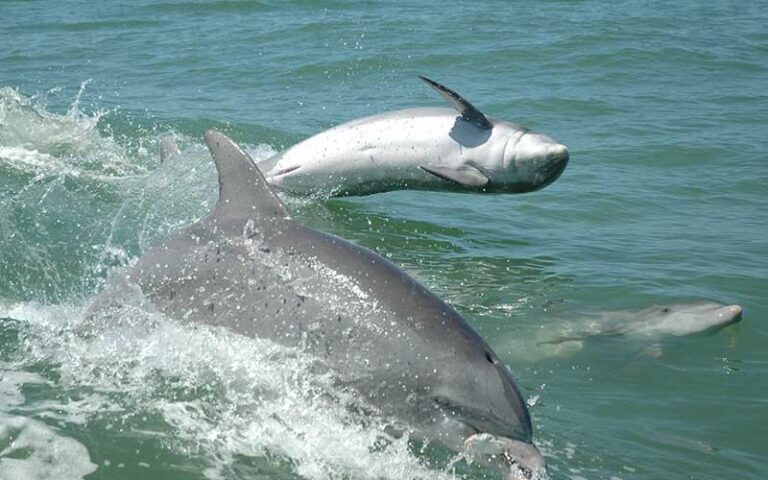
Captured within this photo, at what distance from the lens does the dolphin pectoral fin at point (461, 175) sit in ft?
40.6

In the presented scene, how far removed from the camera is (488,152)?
496 inches

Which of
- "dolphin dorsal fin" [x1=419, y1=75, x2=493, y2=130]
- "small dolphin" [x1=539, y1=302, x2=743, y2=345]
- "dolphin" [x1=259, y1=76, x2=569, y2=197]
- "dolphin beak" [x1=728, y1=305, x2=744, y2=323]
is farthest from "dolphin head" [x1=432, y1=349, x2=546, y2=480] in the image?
"dolphin" [x1=259, y1=76, x2=569, y2=197]

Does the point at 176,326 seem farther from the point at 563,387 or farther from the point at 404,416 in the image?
the point at 563,387

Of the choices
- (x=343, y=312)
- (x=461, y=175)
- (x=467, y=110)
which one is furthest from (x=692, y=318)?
(x=343, y=312)

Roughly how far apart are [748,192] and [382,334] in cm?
997

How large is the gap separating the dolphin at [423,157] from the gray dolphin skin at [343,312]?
16.2 ft

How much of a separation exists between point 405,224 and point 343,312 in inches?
272

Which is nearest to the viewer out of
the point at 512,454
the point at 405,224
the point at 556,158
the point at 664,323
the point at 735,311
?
the point at 512,454

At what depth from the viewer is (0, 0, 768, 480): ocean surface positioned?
23.5 feet

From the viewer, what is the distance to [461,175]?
12.5 m

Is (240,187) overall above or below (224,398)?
above

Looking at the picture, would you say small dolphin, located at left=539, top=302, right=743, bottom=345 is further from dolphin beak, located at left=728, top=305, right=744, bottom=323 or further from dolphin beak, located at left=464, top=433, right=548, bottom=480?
dolphin beak, located at left=464, top=433, right=548, bottom=480

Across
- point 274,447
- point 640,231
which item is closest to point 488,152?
point 640,231

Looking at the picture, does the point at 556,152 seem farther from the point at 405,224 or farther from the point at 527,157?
the point at 405,224
